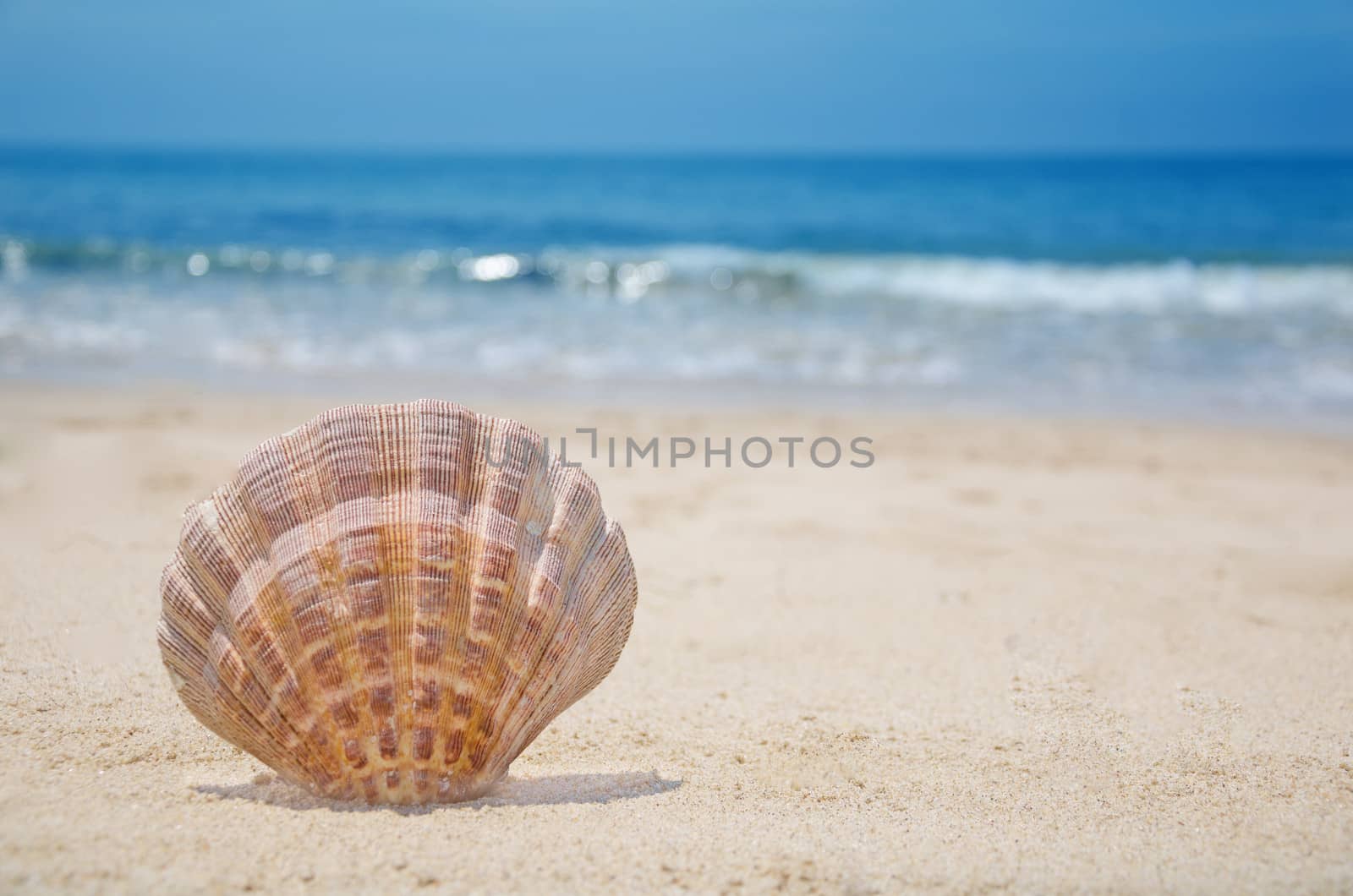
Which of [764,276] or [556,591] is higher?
[764,276]

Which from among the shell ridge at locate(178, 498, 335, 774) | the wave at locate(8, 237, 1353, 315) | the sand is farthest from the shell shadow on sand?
the wave at locate(8, 237, 1353, 315)

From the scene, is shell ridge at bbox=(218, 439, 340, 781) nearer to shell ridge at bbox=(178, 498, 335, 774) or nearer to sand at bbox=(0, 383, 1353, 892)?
shell ridge at bbox=(178, 498, 335, 774)

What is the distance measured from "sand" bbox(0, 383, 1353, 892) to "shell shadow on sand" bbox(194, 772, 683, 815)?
0.01m

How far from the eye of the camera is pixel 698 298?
13695 millimetres

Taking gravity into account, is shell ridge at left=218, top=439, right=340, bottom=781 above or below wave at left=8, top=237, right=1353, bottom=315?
below

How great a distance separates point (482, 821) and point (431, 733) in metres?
0.22

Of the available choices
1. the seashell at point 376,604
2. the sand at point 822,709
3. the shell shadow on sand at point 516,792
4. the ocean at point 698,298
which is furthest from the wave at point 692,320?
the seashell at point 376,604

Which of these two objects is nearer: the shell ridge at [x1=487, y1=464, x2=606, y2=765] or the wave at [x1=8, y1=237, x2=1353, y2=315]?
the shell ridge at [x1=487, y1=464, x2=606, y2=765]

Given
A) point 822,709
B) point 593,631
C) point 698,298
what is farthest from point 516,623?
point 698,298

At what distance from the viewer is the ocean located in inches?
339

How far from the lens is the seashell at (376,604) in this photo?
2.16 m

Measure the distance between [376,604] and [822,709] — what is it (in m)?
1.44

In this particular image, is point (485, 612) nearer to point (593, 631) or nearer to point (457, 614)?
point (457, 614)

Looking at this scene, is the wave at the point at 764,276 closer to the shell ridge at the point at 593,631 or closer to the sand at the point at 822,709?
the sand at the point at 822,709
